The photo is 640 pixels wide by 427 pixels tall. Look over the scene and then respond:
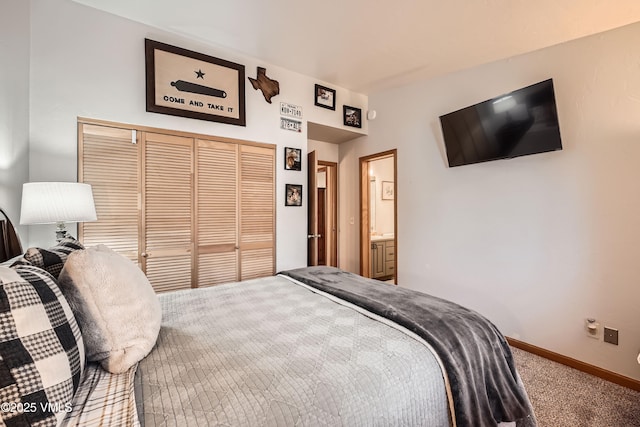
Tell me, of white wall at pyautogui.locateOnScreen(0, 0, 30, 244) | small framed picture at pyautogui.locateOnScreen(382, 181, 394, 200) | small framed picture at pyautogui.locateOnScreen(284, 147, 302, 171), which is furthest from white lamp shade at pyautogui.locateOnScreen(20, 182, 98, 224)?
small framed picture at pyautogui.locateOnScreen(382, 181, 394, 200)

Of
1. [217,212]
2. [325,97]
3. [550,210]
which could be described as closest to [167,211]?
[217,212]

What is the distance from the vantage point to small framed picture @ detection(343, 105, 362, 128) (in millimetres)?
3756

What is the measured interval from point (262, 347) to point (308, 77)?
3.23 metres

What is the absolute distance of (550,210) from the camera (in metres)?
2.34

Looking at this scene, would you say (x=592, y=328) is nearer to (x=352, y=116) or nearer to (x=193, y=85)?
(x=352, y=116)

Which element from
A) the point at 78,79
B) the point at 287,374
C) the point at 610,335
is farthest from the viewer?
the point at 78,79

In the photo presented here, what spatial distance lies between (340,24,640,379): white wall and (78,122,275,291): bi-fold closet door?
1.90 metres

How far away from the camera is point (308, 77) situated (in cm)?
340

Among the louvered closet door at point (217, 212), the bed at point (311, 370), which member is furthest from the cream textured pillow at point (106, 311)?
the louvered closet door at point (217, 212)

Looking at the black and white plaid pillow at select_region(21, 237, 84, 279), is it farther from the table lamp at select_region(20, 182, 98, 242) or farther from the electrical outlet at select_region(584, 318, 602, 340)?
the electrical outlet at select_region(584, 318, 602, 340)

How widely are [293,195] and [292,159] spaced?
438 mm

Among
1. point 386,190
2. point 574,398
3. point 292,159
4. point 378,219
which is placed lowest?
point 574,398

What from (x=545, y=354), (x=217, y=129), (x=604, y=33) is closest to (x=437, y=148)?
(x=604, y=33)

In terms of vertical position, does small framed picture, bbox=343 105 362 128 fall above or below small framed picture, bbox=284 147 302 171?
above
